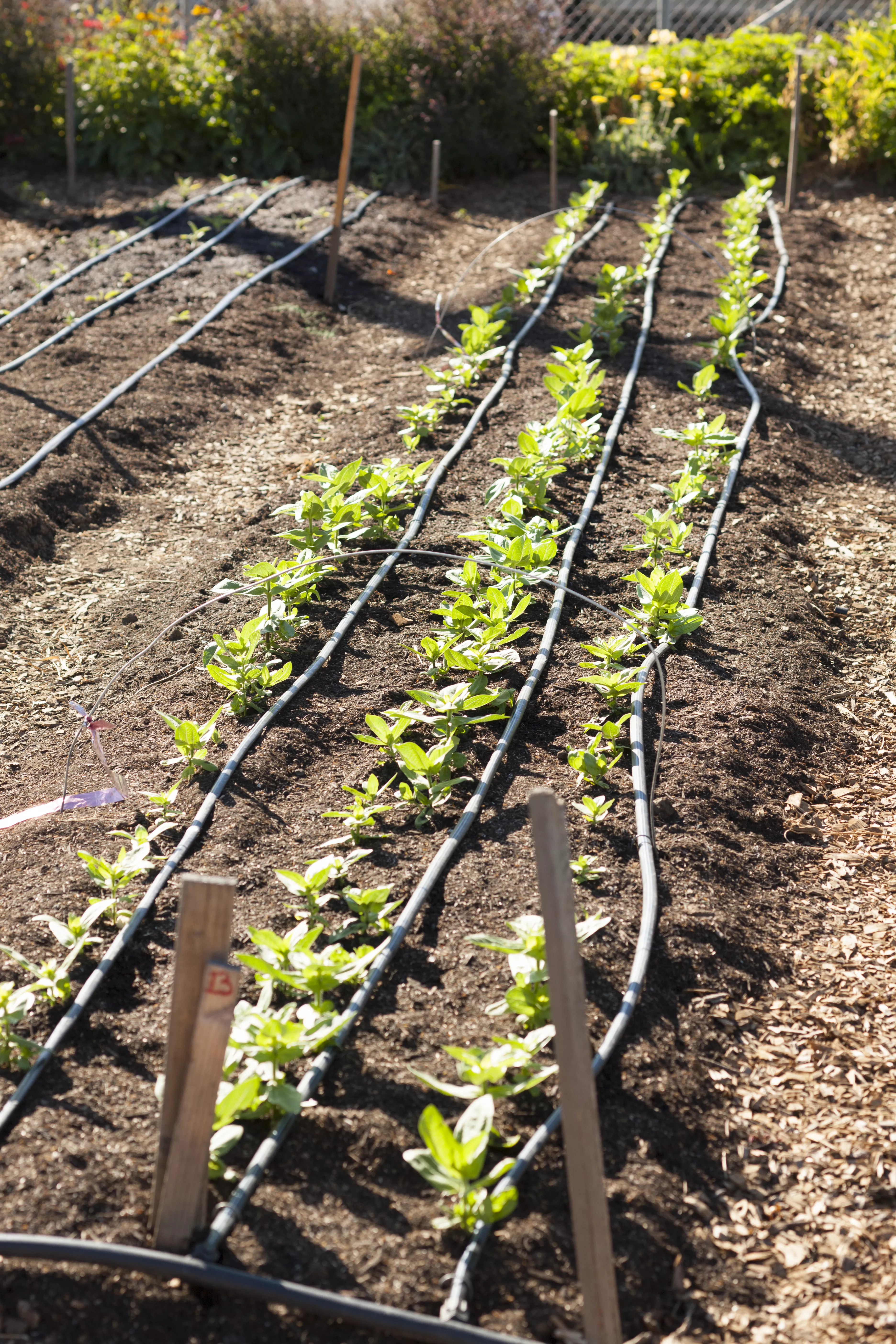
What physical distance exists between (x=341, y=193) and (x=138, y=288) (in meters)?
1.37

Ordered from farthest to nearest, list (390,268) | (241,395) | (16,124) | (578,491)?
(16,124) → (390,268) → (241,395) → (578,491)

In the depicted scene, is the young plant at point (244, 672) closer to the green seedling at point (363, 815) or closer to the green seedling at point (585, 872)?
the green seedling at point (363, 815)

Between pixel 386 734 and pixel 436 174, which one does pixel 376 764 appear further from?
pixel 436 174

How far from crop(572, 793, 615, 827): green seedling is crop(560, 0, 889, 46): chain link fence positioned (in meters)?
10.2

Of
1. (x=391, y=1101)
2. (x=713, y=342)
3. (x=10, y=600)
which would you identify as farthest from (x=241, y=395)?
(x=391, y=1101)

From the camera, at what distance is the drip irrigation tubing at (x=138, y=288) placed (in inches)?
229

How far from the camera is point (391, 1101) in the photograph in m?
2.13

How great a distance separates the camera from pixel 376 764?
Result: 120 inches

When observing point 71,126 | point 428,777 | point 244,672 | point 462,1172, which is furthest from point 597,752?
point 71,126

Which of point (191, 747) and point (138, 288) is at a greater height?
point (138, 288)

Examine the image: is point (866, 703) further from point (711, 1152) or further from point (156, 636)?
point (156, 636)

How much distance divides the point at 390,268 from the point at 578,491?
3624mm

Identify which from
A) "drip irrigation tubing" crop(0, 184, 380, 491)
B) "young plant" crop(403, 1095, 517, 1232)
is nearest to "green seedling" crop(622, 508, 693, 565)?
"young plant" crop(403, 1095, 517, 1232)

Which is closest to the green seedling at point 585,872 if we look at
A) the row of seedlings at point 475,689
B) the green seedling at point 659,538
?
the row of seedlings at point 475,689
